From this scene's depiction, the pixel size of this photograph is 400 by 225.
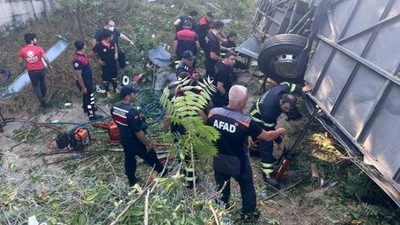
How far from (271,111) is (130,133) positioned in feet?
6.33

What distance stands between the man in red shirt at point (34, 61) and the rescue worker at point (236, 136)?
16.1ft

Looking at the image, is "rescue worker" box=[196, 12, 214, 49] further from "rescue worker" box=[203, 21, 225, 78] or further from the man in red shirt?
the man in red shirt

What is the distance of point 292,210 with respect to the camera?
425cm

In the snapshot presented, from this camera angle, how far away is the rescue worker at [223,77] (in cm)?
542

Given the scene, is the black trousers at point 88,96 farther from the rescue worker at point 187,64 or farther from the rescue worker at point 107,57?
the rescue worker at point 187,64

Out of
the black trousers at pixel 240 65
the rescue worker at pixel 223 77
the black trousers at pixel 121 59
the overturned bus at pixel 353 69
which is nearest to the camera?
the overturned bus at pixel 353 69

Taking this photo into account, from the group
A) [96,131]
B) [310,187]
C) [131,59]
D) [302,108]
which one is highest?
[302,108]

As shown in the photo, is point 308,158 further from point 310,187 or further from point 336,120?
point 336,120

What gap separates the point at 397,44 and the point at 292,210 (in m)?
2.33

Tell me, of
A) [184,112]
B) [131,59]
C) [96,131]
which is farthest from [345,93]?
[131,59]

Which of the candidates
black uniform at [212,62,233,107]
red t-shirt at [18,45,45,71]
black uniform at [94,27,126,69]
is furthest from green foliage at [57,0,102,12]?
black uniform at [212,62,233,107]

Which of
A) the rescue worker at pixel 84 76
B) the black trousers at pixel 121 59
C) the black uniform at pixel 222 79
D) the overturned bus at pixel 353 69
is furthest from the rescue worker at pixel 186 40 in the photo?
the overturned bus at pixel 353 69

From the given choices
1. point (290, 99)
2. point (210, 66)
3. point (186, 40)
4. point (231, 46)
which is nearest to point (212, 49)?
point (210, 66)

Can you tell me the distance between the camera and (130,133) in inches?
172
